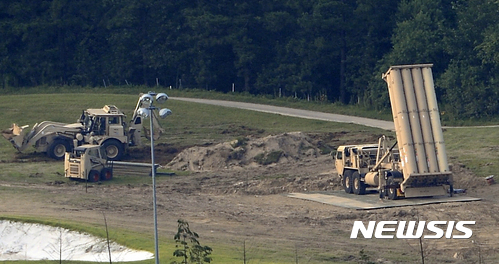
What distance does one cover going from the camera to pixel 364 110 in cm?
6419

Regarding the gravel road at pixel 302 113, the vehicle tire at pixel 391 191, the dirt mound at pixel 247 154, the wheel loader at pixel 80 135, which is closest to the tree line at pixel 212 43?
the gravel road at pixel 302 113

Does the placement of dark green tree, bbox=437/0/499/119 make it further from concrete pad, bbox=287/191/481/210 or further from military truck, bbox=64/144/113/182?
military truck, bbox=64/144/113/182

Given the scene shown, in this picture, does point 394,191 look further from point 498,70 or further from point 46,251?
point 498,70

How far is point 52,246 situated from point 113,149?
1763cm

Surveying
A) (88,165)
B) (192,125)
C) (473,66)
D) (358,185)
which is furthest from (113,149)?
(473,66)

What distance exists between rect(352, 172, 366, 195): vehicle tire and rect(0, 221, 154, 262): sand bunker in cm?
1330

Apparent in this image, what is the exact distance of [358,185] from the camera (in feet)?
121

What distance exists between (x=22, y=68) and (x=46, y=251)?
53735 millimetres

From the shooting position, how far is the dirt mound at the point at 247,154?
43.9 meters

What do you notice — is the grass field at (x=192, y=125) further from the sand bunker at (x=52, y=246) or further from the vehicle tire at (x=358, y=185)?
the sand bunker at (x=52, y=246)

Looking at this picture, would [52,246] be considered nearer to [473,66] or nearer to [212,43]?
[473,66]

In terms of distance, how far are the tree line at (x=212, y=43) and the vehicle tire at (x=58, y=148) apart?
3009 cm

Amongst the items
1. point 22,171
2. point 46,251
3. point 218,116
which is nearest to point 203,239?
point 46,251

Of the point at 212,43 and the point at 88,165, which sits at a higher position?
the point at 212,43
